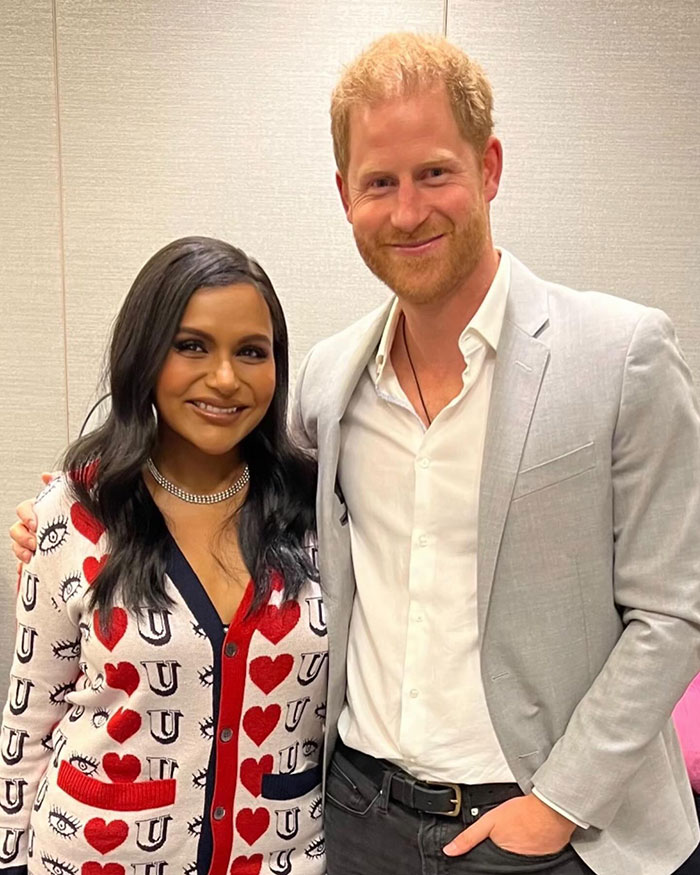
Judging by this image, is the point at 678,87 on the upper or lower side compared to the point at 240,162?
upper

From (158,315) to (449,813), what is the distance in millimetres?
889

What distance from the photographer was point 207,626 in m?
1.34

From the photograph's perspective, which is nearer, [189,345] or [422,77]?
[422,77]

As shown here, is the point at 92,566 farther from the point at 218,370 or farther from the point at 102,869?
the point at 102,869

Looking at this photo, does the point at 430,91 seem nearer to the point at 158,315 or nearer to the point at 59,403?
the point at 158,315

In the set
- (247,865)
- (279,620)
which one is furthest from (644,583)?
(247,865)

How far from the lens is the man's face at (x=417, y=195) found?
4.11ft

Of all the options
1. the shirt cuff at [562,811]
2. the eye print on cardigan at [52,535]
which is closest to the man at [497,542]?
the shirt cuff at [562,811]

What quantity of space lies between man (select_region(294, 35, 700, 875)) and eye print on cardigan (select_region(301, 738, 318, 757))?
9 centimetres

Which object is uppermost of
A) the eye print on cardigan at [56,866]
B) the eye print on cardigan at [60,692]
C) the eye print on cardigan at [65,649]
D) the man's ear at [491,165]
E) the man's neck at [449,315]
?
the man's ear at [491,165]

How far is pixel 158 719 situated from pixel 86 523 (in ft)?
1.07

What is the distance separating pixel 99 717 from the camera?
1.38 meters

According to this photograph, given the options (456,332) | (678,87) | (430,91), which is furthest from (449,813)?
(678,87)

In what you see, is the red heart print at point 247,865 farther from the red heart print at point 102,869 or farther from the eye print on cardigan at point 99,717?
the eye print on cardigan at point 99,717
